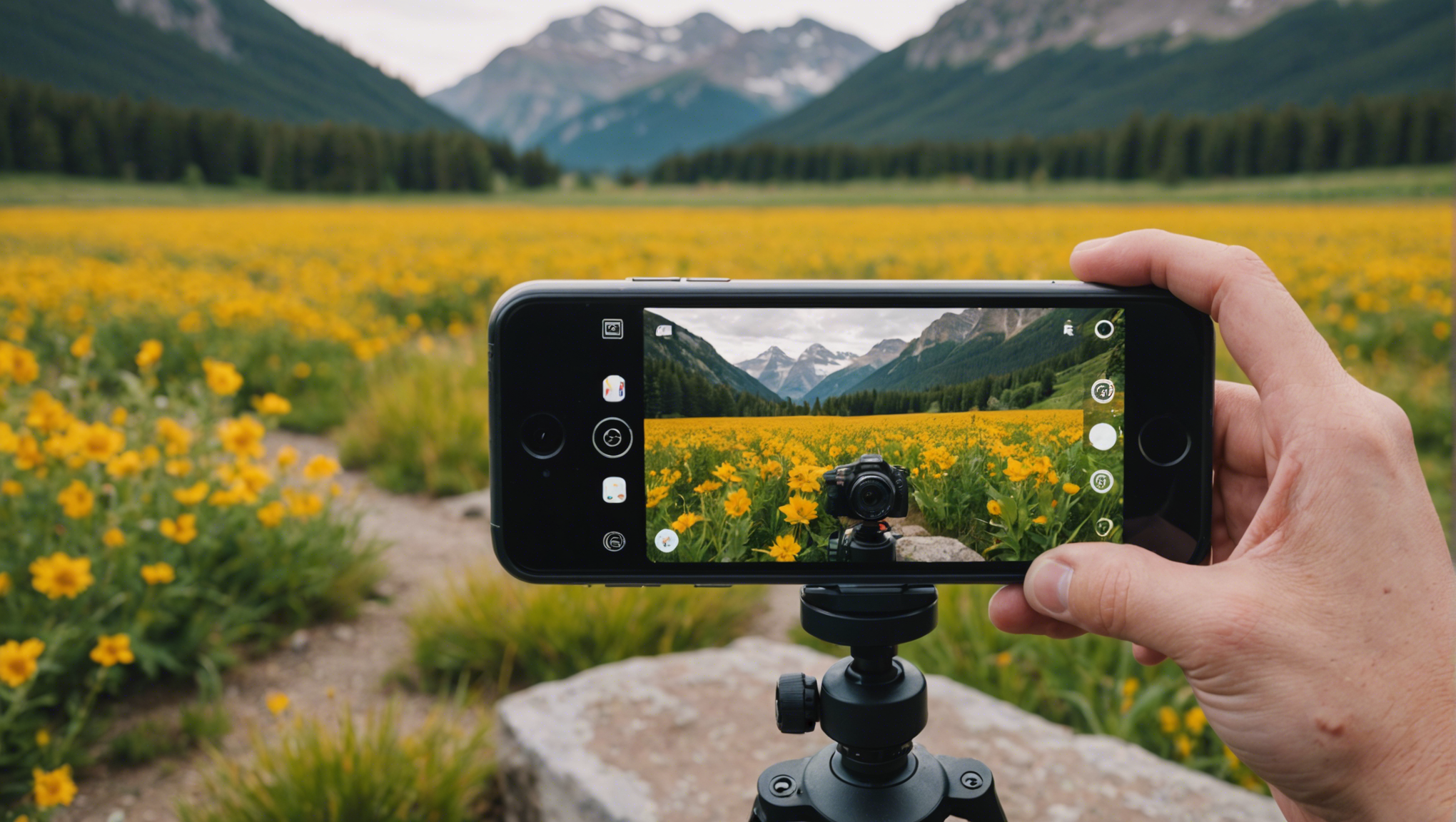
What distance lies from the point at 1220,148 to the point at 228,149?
41331 mm

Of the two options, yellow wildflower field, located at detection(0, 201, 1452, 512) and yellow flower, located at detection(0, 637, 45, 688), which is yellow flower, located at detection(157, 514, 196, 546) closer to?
yellow flower, located at detection(0, 637, 45, 688)

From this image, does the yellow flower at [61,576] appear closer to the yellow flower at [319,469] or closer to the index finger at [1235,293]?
→ the yellow flower at [319,469]

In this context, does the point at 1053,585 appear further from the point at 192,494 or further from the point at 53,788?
the point at 192,494

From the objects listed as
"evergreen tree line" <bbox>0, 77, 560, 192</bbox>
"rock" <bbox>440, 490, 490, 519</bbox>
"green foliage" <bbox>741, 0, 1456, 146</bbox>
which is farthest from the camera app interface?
"green foliage" <bbox>741, 0, 1456, 146</bbox>

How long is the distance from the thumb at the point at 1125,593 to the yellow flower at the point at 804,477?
0.31 m

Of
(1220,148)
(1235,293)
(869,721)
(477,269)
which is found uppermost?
(1220,148)

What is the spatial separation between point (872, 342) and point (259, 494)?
8.92ft

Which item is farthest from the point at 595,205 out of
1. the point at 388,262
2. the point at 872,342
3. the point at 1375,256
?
the point at 872,342

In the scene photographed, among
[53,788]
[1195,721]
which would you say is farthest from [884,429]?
[53,788]

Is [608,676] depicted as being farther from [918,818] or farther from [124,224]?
[124,224]

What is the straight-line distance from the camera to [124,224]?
15641 mm

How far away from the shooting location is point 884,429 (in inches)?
41.8

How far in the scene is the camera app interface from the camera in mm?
1057

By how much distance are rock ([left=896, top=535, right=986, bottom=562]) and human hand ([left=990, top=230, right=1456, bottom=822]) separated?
14cm
